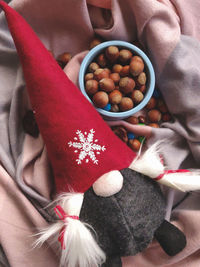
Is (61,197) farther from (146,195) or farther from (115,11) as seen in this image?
(115,11)

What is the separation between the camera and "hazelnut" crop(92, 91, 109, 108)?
510mm

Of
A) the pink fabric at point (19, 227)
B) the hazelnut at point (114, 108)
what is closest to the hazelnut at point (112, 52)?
the hazelnut at point (114, 108)

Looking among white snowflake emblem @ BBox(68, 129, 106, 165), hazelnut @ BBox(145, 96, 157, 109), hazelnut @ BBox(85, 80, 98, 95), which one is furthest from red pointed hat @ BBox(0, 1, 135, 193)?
hazelnut @ BBox(145, 96, 157, 109)

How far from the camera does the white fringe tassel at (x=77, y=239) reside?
39cm

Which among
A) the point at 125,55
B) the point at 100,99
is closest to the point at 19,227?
the point at 100,99

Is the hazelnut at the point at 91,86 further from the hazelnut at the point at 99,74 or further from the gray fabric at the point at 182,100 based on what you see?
the gray fabric at the point at 182,100

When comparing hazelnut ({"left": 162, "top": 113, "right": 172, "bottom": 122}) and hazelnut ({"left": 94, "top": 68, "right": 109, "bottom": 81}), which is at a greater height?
hazelnut ({"left": 94, "top": 68, "right": 109, "bottom": 81})

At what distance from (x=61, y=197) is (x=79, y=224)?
0.20 ft

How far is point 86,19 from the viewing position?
57 cm

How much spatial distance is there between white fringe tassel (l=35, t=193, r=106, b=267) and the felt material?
0.01 m

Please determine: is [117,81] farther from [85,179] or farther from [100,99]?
[85,179]

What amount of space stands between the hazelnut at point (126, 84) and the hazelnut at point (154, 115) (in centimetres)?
8

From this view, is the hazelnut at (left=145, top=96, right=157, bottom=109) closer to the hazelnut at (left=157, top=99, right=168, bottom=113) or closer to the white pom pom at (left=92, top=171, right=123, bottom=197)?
the hazelnut at (left=157, top=99, right=168, bottom=113)

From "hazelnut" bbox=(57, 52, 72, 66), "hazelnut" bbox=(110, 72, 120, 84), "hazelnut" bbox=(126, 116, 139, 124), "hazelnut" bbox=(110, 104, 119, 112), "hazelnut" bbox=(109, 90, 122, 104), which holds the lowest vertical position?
"hazelnut" bbox=(126, 116, 139, 124)
